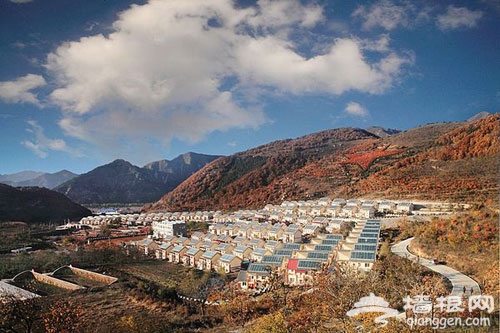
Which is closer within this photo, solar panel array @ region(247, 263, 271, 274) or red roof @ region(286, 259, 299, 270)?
red roof @ region(286, 259, 299, 270)

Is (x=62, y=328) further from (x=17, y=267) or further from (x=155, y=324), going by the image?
(x=17, y=267)

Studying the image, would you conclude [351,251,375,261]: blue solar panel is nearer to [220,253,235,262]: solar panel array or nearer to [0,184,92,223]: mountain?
[220,253,235,262]: solar panel array

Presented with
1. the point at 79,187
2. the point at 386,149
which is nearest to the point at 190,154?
the point at 79,187

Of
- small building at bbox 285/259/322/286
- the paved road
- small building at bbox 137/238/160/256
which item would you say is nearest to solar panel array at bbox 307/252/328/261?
small building at bbox 285/259/322/286

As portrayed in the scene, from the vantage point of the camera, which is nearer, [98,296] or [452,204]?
[98,296]

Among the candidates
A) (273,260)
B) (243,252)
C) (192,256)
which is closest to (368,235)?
(273,260)

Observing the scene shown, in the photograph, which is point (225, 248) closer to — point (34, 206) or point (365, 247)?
point (365, 247)
